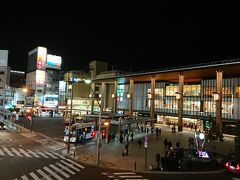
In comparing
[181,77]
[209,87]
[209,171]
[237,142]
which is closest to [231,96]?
[209,87]

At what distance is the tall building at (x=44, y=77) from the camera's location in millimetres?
125562

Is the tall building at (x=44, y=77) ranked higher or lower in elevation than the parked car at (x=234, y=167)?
higher

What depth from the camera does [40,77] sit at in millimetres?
128500

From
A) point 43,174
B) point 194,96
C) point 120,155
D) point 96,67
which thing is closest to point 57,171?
point 43,174

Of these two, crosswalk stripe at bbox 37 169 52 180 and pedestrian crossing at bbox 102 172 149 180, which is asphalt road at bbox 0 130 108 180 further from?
pedestrian crossing at bbox 102 172 149 180

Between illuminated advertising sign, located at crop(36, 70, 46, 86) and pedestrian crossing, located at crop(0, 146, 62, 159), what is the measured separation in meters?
93.5

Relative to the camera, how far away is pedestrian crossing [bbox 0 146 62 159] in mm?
32838

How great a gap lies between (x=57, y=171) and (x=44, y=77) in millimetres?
109055

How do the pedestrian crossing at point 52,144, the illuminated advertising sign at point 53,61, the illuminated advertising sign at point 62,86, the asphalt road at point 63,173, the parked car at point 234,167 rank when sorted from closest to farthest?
the asphalt road at point 63,173
the parked car at point 234,167
the pedestrian crossing at point 52,144
the illuminated advertising sign at point 62,86
the illuminated advertising sign at point 53,61

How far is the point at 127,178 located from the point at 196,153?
1200 centimetres

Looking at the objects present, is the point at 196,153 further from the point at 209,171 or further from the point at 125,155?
the point at 125,155

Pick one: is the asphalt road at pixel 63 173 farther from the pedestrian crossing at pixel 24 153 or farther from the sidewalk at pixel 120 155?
the sidewalk at pixel 120 155

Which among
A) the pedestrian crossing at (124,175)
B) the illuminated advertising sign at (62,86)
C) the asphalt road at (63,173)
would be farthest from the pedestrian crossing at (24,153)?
the illuminated advertising sign at (62,86)

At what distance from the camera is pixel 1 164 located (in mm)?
27562
